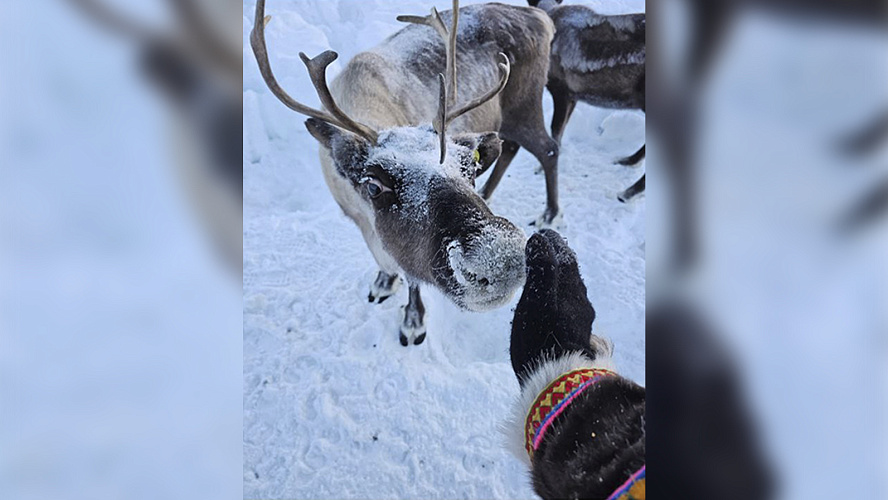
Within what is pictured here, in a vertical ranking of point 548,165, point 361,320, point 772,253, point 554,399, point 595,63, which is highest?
point 595,63

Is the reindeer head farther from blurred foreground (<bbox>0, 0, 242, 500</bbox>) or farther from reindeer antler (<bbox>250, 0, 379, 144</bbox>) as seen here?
blurred foreground (<bbox>0, 0, 242, 500</bbox>)

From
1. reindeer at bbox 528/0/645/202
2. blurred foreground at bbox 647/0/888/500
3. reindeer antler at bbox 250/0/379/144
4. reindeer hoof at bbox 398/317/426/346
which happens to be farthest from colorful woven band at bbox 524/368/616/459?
reindeer antler at bbox 250/0/379/144

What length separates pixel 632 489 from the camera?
4.61ft

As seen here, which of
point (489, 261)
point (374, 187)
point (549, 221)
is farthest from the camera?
point (549, 221)

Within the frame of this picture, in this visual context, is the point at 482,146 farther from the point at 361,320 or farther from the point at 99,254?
the point at 99,254

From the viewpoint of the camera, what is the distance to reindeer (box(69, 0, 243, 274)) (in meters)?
1.44

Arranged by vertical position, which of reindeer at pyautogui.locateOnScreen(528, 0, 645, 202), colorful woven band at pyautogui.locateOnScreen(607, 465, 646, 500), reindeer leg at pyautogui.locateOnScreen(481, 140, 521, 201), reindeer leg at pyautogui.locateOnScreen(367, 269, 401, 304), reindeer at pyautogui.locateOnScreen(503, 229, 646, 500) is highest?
reindeer at pyautogui.locateOnScreen(528, 0, 645, 202)

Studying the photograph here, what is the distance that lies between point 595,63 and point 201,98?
103 centimetres

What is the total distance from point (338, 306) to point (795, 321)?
44.2 inches

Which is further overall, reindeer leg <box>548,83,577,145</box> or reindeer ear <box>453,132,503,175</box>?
reindeer leg <box>548,83,577,145</box>

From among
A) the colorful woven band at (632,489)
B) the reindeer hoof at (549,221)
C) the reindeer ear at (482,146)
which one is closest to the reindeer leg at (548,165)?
the reindeer hoof at (549,221)

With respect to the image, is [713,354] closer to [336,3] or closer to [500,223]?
[500,223]

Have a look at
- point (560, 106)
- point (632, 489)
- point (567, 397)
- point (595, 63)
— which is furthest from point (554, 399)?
point (595, 63)

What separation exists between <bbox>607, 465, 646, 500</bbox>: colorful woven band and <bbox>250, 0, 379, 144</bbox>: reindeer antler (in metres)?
1.01
